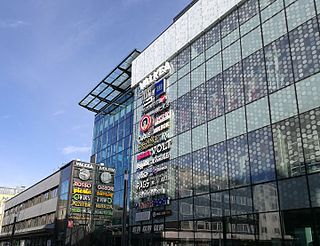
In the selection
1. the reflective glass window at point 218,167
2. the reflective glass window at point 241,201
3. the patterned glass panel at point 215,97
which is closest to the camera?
the reflective glass window at point 241,201

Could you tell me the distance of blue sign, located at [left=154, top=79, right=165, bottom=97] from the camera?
36.8m

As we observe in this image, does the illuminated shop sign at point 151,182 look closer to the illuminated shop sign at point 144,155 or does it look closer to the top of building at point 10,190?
the illuminated shop sign at point 144,155

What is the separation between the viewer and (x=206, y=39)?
1252 inches

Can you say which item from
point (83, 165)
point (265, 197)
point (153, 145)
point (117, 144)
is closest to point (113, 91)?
point (117, 144)

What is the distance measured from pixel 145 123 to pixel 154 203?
9042 millimetres

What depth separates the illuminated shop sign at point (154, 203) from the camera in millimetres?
32128

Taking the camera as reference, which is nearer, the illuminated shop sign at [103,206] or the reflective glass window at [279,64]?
the reflective glass window at [279,64]

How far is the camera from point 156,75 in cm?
3847

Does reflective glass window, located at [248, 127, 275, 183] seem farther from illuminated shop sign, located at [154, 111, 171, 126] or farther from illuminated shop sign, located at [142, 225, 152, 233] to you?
illuminated shop sign, located at [142, 225, 152, 233]

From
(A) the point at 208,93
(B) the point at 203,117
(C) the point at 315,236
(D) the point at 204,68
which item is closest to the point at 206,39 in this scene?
(D) the point at 204,68

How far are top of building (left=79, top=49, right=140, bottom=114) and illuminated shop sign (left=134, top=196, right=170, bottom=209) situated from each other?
→ 18.8 m

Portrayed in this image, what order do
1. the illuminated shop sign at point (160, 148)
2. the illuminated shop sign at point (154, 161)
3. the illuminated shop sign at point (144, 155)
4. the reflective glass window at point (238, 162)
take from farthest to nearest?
the illuminated shop sign at point (144, 155) → the illuminated shop sign at point (160, 148) → the illuminated shop sign at point (154, 161) → the reflective glass window at point (238, 162)

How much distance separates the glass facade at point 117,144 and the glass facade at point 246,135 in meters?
13.5

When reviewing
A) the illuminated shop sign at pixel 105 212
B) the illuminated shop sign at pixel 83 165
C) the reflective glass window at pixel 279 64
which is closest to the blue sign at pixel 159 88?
the reflective glass window at pixel 279 64
